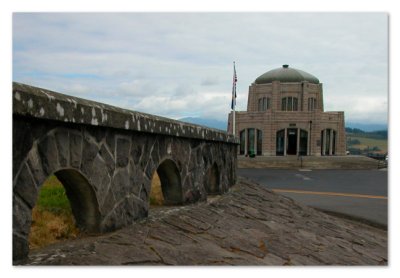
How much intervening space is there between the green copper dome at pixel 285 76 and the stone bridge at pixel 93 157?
164ft

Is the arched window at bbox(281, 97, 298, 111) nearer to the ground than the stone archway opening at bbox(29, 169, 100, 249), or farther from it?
farther from it

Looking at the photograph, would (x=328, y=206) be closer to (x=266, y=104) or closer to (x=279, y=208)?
(x=279, y=208)

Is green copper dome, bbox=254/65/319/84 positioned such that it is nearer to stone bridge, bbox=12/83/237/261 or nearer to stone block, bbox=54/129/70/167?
stone bridge, bbox=12/83/237/261

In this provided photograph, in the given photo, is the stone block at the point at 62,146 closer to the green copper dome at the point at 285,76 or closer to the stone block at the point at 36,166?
the stone block at the point at 36,166

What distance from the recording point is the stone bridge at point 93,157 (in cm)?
344

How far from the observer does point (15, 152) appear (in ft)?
10.9

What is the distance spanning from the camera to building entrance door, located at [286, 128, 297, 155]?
5272cm

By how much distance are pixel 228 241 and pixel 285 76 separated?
5225 centimetres

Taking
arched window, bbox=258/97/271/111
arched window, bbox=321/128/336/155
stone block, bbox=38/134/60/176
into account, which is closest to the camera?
stone block, bbox=38/134/60/176

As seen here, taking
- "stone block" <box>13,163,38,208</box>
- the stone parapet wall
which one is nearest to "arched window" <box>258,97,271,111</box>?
Answer: the stone parapet wall

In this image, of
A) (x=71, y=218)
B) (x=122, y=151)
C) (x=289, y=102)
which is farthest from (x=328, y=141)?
(x=71, y=218)

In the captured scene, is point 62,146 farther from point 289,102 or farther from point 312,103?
point 312,103

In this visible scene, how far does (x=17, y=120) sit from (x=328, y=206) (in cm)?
1095

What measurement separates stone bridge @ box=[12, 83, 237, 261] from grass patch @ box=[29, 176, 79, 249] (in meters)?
0.18
